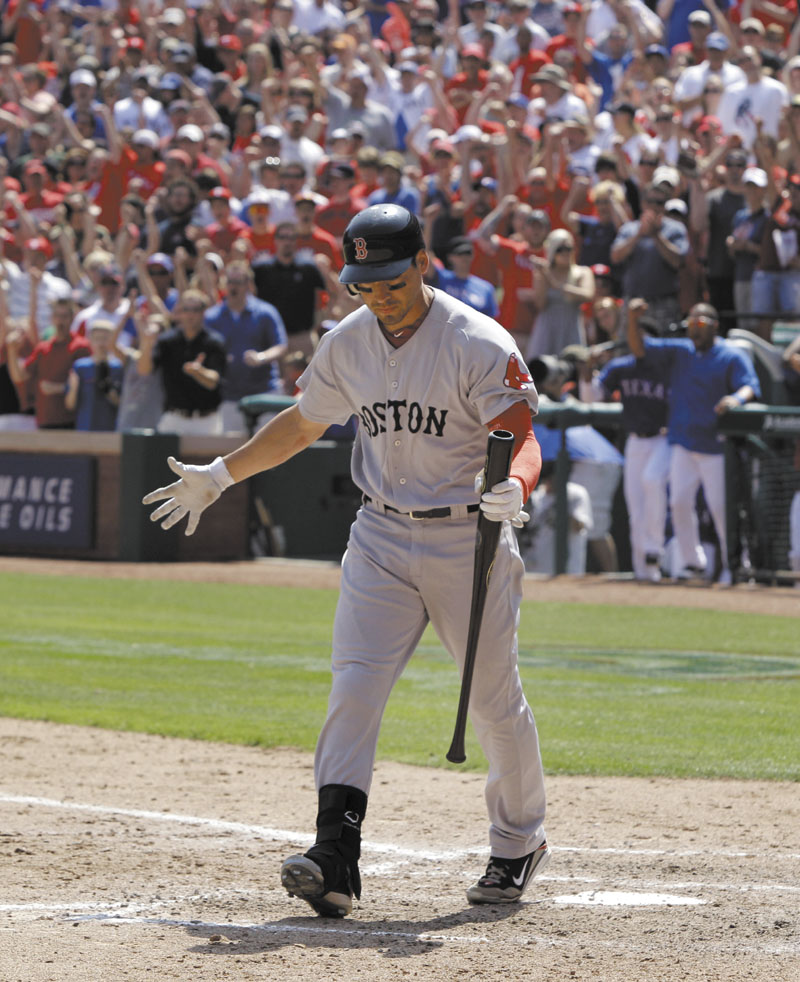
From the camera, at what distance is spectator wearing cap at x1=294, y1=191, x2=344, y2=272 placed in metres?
15.9

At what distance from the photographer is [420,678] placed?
31.7 ft

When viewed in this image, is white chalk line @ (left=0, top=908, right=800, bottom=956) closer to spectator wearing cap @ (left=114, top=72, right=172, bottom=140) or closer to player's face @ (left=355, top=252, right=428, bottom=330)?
player's face @ (left=355, top=252, right=428, bottom=330)

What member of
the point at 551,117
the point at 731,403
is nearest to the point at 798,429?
the point at 731,403

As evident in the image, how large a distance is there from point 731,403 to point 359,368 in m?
9.21

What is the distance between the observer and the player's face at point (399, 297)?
4523 mm

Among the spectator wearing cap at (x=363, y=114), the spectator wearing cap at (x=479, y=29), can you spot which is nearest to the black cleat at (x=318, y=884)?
the spectator wearing cap at (x=363, y=114)

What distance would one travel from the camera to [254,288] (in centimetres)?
1625

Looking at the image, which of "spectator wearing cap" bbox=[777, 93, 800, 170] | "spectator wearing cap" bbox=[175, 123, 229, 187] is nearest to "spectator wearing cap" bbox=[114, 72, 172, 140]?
"spectator wearing cap" bbox=[175, 123, 229, 187]

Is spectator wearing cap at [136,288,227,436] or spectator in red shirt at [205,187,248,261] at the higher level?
spectator in red shirt at [205,187,248,261]

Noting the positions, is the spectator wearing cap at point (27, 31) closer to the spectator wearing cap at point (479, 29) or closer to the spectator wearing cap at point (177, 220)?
the spectator wearing cap at point (479, 29)

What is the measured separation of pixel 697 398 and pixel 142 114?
9.36 meters

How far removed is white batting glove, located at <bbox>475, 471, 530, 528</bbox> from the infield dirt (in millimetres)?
1085

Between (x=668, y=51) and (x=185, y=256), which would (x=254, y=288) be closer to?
(x=185, y=256)

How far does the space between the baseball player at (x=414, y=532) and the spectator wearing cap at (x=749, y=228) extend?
33.0 ft
